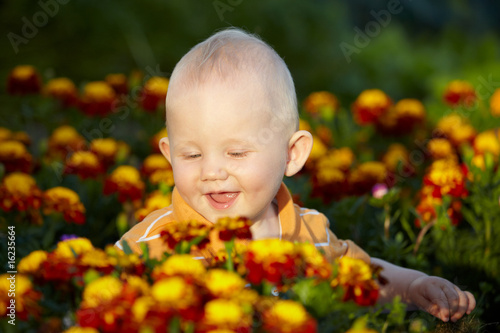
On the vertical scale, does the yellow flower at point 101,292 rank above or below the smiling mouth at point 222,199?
above

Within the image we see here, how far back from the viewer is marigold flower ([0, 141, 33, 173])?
2779 mm

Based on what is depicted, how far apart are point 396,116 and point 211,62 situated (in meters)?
2.00

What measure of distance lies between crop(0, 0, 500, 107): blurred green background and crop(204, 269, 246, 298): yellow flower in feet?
14.1

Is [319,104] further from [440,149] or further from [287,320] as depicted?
[287,320]

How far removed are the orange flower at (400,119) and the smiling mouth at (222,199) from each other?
193cm

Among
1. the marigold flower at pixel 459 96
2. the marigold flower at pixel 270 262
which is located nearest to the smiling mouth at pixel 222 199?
the marigold flower at pixel 270 262

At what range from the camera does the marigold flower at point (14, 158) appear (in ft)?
9.12

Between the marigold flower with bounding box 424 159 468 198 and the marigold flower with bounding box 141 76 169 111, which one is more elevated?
the marigold flower with bounding box 141 76 169 111

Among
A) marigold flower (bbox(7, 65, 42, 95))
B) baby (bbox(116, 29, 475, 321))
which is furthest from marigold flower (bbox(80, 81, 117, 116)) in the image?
baby (bbox(116, 29, 475, 321))

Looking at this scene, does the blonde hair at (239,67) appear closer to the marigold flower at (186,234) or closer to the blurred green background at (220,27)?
the marigold flower at (186,234)

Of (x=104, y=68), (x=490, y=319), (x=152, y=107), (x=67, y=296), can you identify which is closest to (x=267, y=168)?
(x=67, y=296)

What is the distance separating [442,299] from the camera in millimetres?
1909

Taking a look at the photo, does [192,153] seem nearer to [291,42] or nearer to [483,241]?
[483,241]

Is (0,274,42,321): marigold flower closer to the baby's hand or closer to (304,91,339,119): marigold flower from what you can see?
the baby's hand
